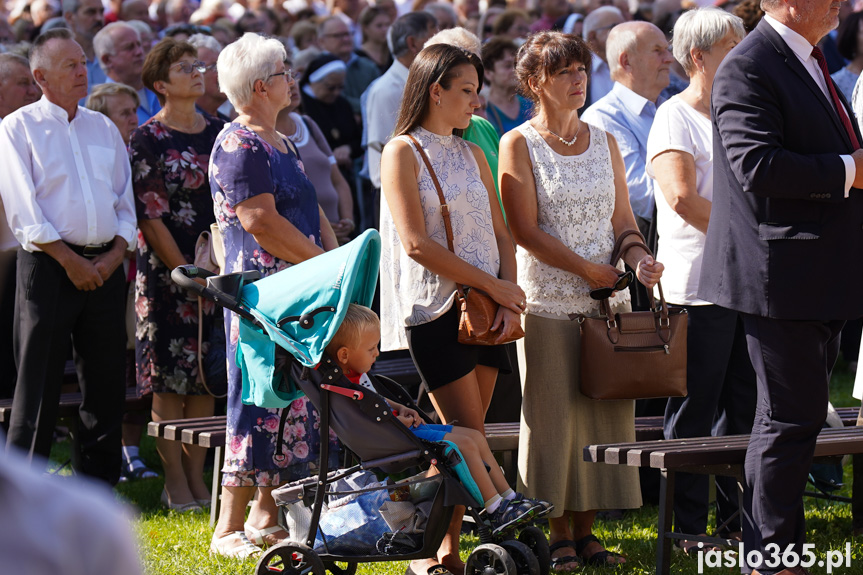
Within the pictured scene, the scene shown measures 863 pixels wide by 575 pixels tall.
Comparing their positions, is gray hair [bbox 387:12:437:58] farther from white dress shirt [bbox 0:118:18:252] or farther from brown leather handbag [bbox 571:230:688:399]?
brown leather handbag [bbox 571:230:688:399]

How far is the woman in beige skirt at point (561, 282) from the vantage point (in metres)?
4.44

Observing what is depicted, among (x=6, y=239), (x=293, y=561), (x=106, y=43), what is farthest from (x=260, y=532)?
(x=106, y=43)

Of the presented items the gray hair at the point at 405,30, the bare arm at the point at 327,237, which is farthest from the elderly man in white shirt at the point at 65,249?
the gray hair at the point at 405,30

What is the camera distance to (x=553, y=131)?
4539 mm

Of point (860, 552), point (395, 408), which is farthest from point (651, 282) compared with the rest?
point (860, 552)

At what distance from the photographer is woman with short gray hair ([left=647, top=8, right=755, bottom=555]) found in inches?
183

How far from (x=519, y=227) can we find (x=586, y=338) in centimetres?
51

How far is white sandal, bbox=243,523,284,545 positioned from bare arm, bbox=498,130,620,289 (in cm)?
152

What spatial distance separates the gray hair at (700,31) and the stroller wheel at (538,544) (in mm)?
2143

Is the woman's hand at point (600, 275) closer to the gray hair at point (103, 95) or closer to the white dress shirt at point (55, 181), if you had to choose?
the white dress shirt at point (55, 181)

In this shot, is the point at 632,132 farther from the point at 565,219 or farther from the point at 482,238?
the point at 482,238

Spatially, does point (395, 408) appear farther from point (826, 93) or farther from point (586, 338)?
point (826, 93)

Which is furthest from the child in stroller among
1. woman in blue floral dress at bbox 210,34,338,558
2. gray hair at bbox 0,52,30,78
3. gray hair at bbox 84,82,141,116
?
gray hair at bbox 0,52,30,78

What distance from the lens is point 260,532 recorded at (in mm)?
4617
